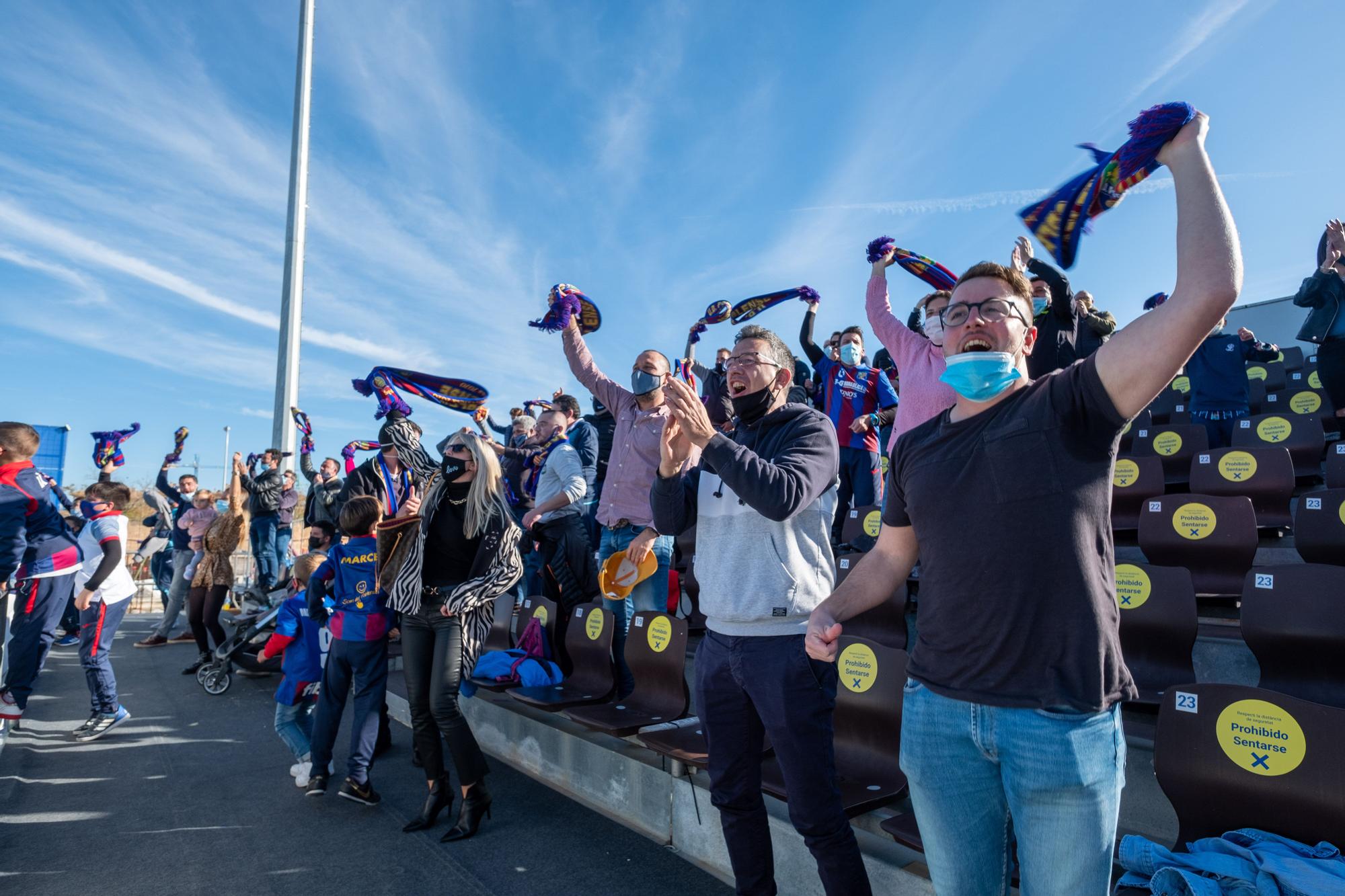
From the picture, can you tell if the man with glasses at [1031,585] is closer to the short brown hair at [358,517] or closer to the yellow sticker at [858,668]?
the yellow sticker at [858,668]

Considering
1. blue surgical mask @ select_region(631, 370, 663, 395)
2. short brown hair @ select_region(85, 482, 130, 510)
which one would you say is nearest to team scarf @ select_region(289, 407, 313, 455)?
short brown hair @ select_region(85, 482, 130, 510)

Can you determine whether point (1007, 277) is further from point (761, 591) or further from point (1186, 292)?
point (761, 591)

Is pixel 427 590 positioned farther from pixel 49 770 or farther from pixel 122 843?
pixel 49 770

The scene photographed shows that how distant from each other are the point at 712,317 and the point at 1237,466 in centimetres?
369

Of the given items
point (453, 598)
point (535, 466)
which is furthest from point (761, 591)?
point (535, 466)

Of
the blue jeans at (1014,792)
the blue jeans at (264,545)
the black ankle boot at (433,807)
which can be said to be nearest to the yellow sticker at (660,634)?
the black ankle boot at (433,807)

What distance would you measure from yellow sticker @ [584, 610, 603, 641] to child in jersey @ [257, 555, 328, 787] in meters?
1.63

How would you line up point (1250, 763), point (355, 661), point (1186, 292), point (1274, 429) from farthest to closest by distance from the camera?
point (1274, 429) < point (355, 661) < point (1250, 763) < point (1186, 292)

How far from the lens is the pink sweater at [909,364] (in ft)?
12.4

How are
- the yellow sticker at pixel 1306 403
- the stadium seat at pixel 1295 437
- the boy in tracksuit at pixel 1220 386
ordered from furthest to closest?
the yellow sticker at pixel 1306 403
the boy in tracksuit at pixel 1220 386
the stadium seat at pixel 1295 437

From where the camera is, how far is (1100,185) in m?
1.57

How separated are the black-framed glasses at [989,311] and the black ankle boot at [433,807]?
352 cm

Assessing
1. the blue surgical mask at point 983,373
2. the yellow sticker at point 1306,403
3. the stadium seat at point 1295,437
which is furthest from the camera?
the yellow sticker at point 1306,403

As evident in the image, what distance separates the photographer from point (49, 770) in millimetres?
4840
